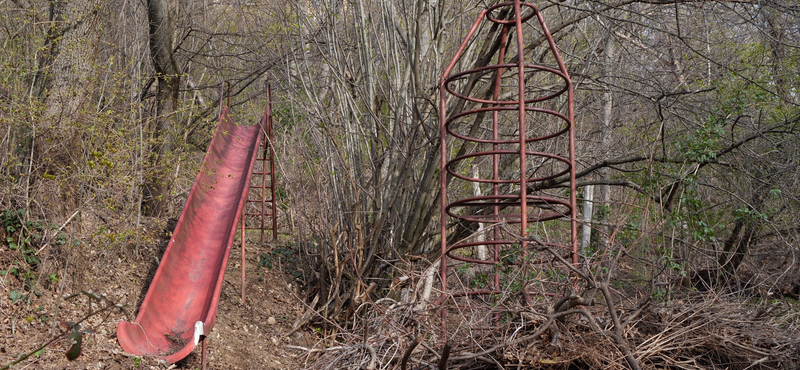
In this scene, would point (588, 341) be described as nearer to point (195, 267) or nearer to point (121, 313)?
point (121, 313)

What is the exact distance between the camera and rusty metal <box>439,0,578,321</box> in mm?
3738

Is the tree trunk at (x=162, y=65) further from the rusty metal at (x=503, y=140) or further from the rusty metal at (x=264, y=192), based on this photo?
the rusty metal at (x=503, y=140)

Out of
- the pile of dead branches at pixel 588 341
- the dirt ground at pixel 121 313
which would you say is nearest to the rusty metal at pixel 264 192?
the dirt ground at pixel 121 313

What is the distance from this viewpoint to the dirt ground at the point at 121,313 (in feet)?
15.7

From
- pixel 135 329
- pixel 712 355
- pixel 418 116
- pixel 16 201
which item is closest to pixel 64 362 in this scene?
pixel 135 329

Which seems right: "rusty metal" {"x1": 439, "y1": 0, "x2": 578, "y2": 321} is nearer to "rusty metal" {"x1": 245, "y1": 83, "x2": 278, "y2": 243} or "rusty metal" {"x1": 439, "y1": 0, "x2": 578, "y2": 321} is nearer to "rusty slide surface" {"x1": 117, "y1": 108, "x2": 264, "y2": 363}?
"rusty slide surface" {"x1": 117, "y1": 108, "x2": 264, "y2": 363}

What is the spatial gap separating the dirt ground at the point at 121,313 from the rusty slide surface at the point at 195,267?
0.18 m

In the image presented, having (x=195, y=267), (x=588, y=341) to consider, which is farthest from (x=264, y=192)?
(x=588, y=341)

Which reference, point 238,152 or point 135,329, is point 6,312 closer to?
point 135,329

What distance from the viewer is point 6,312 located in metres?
4.96

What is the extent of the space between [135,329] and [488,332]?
3413 millimetres

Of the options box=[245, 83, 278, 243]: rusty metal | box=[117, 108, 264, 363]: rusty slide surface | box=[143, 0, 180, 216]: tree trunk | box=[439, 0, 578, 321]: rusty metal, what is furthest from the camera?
box=[245, 83, 278, 243]: rusty metal

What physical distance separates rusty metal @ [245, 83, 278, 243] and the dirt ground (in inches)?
44.3

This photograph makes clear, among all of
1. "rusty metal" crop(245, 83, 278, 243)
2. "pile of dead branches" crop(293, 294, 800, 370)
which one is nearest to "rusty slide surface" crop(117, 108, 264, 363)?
"rusty metal" crop(245, 83, 278, 243)
